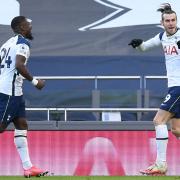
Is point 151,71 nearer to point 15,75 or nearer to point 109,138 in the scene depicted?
point 109,138

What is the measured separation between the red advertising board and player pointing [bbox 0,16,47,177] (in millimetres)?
1341

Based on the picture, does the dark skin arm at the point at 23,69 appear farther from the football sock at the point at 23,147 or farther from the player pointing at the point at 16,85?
the football sock at the point at 23,147

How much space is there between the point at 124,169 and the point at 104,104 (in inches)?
37.0

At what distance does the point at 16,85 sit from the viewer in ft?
35.0

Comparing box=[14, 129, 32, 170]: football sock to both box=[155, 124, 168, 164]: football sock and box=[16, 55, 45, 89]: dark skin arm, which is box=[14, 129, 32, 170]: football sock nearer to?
box=[16, 55, 45, 89]: dark skin arm

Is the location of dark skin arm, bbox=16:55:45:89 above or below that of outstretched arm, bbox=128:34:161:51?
below

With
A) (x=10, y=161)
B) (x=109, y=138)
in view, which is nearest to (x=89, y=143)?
(x=109, y=138)

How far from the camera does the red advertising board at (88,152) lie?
12078 mm

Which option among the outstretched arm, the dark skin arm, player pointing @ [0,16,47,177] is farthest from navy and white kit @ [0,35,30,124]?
the outstretched arm

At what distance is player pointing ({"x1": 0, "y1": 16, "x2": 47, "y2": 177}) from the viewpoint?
34.7 ft

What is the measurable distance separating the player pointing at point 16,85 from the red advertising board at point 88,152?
134 centimetres

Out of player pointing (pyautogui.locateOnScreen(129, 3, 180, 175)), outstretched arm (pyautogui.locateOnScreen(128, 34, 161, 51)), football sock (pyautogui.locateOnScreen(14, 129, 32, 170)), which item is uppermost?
outstretched arm (pyautogui.locateOnScreen(128, 34, 161, 51))

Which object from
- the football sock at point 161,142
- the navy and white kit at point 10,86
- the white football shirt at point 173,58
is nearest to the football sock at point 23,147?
the navy and white kit at point 10,86

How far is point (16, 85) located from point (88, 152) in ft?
6.00
